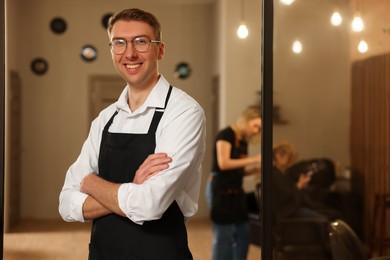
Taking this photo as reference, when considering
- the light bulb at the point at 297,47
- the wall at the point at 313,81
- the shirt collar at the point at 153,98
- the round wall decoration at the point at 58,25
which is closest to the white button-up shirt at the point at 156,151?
the shirt collar at the point at 153,98

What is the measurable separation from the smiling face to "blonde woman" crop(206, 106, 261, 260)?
70 cm

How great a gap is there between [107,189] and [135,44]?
0.44 meters

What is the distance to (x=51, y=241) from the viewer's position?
1907mm

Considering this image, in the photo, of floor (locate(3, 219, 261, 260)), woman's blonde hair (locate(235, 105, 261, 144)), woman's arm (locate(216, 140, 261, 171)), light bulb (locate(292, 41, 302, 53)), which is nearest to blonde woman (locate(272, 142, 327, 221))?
woman's blonde hair (locate(235, 105, 261, 144))

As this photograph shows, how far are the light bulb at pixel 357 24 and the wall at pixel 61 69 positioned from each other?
3069 millimetres

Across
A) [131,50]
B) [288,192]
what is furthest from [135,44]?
[288,192]

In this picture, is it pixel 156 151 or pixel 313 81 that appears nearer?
pixel 156 151

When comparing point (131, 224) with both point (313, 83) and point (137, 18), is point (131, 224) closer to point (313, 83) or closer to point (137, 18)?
point (137, 18)

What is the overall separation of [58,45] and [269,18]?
2.36ft

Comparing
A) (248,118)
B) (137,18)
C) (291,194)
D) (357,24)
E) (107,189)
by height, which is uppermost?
(357,24)

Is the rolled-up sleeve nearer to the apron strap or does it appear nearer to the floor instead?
the apron strap

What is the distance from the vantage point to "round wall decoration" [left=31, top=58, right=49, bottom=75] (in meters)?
1.96

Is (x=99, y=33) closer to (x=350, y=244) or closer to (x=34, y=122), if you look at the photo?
(x=34, y=122)

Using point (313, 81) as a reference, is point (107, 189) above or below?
below
